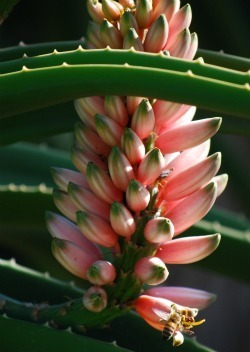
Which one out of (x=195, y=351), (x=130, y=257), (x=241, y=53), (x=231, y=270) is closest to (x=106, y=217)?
(x=130, y=257)

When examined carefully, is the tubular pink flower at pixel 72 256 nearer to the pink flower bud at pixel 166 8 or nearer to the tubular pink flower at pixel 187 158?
the tubular pink flower at pixel 187 158

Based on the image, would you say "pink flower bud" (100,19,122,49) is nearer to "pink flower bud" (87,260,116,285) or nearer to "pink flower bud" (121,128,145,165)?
"pink flower bud" (121,128,145,165)

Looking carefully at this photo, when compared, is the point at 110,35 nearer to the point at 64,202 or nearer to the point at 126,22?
the point at 126,22

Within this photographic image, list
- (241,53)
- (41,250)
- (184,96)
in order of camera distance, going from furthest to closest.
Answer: (241,53), (41,250), (184,96)

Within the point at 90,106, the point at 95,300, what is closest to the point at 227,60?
the point at 90,106

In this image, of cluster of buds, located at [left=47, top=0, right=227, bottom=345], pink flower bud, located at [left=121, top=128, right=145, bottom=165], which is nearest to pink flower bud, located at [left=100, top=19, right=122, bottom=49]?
cluster of buds, located at [left=47, top=0, right=227, bottom=345]

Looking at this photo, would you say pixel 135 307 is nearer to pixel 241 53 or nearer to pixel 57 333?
pixel 57 333
